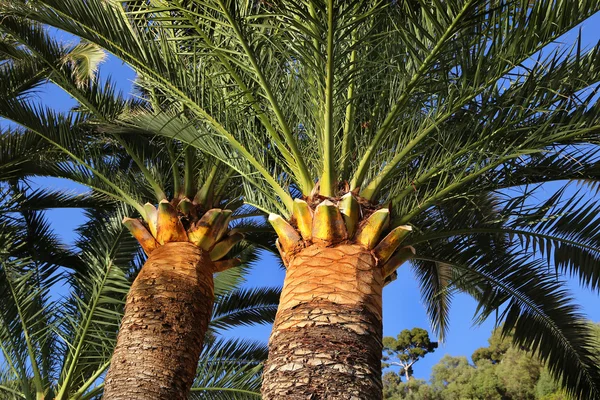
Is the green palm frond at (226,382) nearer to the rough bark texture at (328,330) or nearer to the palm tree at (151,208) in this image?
the palm tree at (151,208)

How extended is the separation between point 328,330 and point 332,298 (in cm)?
26

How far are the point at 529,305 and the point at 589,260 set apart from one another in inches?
37.3

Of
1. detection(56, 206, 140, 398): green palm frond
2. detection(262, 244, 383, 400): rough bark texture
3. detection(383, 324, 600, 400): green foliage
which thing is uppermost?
detection(383, 324, 600, 400): green foliage

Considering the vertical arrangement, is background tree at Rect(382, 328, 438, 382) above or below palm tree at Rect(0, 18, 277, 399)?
above

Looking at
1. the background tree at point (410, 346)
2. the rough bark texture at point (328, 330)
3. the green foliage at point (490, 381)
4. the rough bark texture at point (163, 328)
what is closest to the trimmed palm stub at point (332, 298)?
the rough bark texture at point (328, 330)

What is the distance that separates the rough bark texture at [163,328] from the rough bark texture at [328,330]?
1.80 m

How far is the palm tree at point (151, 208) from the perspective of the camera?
5.89m

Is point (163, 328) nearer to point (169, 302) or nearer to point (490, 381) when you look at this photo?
point (169, 302)

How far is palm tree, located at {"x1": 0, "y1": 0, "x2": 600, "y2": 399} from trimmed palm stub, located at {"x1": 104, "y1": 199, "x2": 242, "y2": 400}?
842mm

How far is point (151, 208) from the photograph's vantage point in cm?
688

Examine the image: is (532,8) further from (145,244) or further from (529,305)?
(145,244)

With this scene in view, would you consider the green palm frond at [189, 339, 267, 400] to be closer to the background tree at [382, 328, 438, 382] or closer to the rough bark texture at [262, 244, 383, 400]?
the rough bark texture at [262, 244, 383, 400]

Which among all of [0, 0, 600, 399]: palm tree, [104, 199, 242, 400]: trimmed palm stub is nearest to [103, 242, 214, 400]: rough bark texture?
[104, 199, 242, 400]: trimmed palm stub

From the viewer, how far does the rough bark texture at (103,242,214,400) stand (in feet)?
18.8
